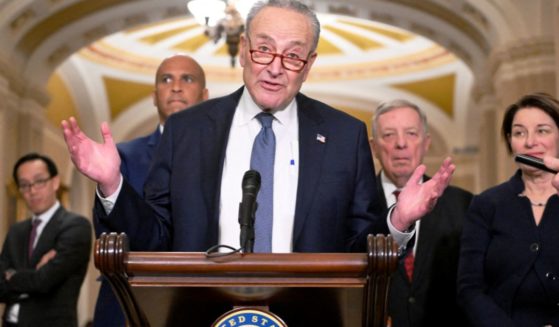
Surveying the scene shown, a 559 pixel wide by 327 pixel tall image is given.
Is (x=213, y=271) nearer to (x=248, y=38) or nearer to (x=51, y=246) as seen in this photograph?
(x=248, y=38)

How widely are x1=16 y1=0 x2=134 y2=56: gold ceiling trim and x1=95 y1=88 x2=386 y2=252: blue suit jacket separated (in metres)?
8.59

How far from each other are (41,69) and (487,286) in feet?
30.1

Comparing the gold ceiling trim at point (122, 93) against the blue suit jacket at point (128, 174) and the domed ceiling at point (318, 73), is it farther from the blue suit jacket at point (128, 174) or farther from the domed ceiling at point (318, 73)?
the blue suit jacket at point (128, 174)

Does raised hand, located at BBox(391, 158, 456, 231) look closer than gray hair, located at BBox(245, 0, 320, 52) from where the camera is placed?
Yes

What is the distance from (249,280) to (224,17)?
27.6ft

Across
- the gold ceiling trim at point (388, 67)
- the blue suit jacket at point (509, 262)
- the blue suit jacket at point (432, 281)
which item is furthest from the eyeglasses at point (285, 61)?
the gold ceiling trim at point (388, 67)

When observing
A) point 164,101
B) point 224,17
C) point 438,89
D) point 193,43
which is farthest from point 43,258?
point 438,89

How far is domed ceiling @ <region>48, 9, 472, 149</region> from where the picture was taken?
16.2 meters

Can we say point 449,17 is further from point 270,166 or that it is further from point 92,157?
point 92,157

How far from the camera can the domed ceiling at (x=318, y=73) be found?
1620 cm

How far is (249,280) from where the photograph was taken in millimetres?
2021

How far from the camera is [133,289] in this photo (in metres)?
2.04

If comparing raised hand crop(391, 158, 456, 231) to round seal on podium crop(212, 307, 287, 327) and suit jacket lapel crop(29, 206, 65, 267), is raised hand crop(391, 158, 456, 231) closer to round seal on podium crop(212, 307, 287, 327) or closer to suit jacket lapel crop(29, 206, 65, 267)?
round seal on podium crop(212, 307, 287, 327)

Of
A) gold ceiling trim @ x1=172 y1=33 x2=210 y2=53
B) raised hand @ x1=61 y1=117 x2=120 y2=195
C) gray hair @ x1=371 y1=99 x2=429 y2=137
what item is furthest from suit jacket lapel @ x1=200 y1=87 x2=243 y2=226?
gold ceiling trim @ x1=172 y1=33 x2=210 y2=53
